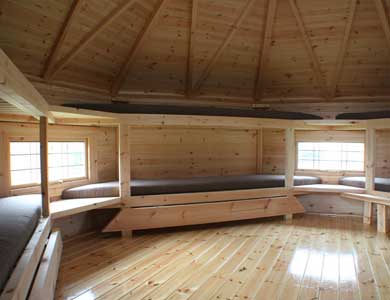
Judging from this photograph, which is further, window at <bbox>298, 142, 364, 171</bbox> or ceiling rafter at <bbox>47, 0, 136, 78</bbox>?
window at <bbox>298, 142, 364, 171</bbox>

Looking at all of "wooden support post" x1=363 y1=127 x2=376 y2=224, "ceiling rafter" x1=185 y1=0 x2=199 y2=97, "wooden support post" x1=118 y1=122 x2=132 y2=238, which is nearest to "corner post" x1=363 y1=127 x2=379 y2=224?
"wooden support post" x1=363 y1=127 x2=376 y2=224

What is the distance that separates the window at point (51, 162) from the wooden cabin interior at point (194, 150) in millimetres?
26

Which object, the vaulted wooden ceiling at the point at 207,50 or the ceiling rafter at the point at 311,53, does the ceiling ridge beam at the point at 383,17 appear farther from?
the ceiling rafter at the point at 311,53

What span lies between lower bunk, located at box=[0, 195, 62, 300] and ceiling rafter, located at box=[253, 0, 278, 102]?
3.97 metres

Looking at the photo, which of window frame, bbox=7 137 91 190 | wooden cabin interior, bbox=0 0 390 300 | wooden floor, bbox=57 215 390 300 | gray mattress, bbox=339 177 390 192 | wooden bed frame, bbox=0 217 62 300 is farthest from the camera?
gray mattress, bbox=339 177 390 192

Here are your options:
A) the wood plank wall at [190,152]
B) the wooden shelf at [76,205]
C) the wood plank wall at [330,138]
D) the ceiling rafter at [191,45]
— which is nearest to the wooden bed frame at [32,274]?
the wooden shelf at [76,205]

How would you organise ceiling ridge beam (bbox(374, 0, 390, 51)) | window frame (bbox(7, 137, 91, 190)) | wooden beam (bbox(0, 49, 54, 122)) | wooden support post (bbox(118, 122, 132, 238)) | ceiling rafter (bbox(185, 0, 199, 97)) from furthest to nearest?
ceiling rafter (bbox(185, 0, 199, 97))
wooden support post (bbox(118, 122, 132, 238))
ceiling ridge beam (bbox(374, 0, 390, 51))
window frame (bbox(7, 137, 91, 190))
wooden beam (bbox(0, 49, 54, 122))

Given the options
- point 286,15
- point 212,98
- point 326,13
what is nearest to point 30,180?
point 212,98

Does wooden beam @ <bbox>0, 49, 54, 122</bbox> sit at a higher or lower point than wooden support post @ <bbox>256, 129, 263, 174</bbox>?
higher

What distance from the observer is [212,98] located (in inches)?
224

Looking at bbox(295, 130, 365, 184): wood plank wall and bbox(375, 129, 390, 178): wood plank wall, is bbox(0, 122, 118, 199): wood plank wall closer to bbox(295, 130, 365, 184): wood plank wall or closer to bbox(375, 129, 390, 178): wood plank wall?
bbox(295, 130, 365, 184): wood plank wall

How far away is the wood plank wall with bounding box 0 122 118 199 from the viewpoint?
3.32 metres

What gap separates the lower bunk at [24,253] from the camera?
150 centimetres

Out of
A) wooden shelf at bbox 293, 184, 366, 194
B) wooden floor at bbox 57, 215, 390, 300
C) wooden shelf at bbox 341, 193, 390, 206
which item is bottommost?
wooden floor at bbox 57, 215, 390, 300
